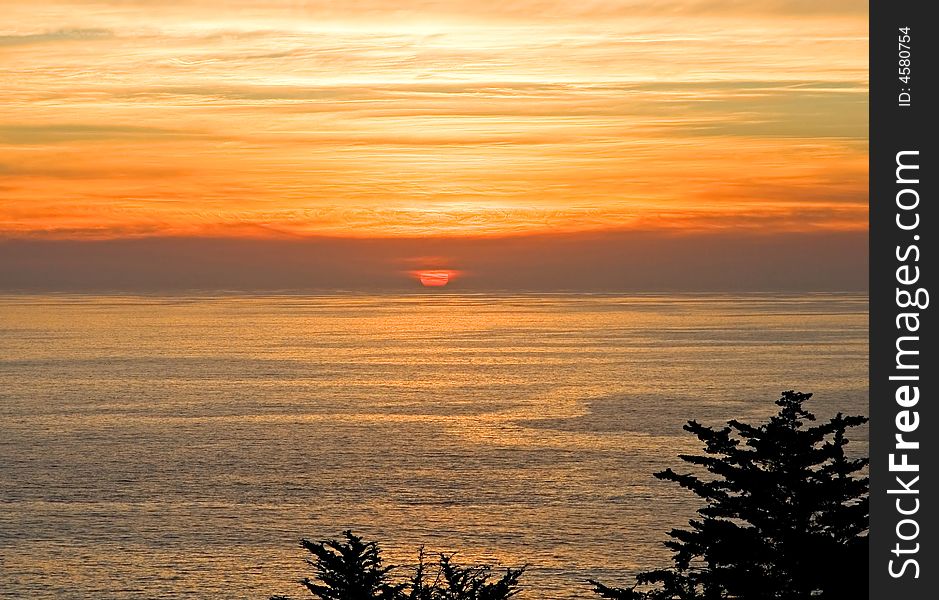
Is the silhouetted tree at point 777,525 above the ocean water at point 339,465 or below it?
below

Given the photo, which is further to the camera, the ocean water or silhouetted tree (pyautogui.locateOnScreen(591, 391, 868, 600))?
the ocean water

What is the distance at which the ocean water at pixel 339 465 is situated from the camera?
5278cm

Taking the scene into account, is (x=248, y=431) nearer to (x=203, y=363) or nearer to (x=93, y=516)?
(x=93, y=516)

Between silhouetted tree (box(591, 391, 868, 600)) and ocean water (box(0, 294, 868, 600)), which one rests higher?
ocean water (box(0, 294, 868, 600))

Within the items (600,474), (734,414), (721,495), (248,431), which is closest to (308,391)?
(248,431)

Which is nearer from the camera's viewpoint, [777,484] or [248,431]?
[777,484]

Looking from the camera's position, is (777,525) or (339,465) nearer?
(777,525)

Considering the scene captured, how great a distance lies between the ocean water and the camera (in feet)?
173

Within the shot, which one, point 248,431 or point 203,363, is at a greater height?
point 203,363

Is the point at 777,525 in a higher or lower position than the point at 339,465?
lower

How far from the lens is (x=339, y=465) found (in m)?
74.8

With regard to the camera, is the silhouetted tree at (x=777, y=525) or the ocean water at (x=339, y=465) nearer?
the silhouetted tree at (x=777, y=525)

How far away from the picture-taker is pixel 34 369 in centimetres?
14438
